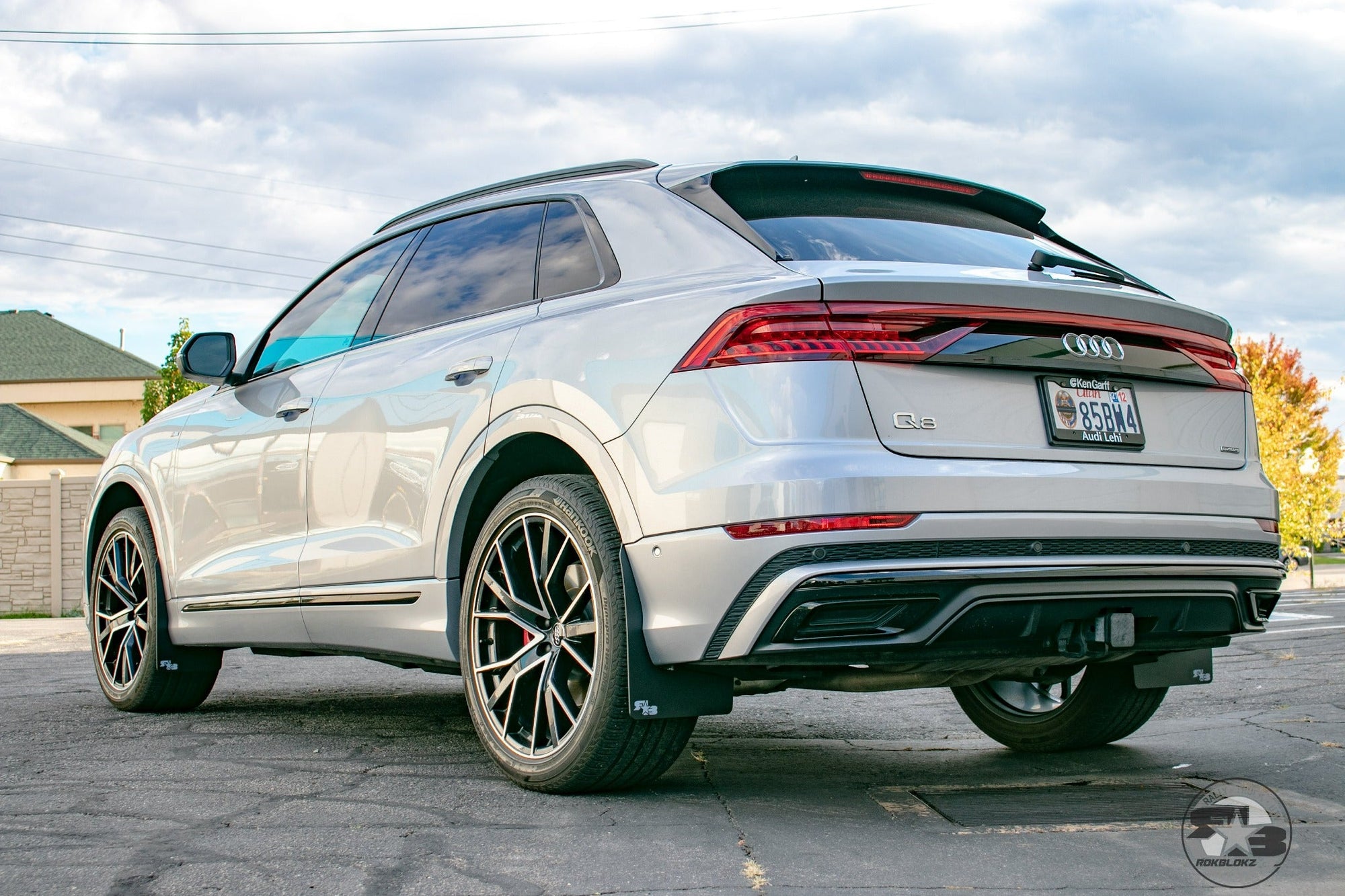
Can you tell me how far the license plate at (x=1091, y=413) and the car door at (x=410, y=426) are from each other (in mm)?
1594

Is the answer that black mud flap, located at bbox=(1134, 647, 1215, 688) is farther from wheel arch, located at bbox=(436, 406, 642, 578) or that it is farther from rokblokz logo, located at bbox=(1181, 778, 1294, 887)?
wheel arch, located at bbox=(436, 406, 642, 578)

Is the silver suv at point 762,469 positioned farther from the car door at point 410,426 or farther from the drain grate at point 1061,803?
the drain grate at point 1061,803

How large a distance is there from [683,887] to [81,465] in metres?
39.7

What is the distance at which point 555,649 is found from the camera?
3.70 metres

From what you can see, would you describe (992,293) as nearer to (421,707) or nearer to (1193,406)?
(1193,406)

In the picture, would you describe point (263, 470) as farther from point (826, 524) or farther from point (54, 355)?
point (54, 355)

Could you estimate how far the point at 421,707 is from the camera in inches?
238

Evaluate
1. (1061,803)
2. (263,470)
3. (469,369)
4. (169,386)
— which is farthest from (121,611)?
(169,386)

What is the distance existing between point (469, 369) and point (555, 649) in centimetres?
97

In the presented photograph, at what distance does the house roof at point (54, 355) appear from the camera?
46125 mm

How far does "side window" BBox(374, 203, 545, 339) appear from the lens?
4.36 m

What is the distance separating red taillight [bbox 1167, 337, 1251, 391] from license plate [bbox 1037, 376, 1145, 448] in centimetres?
29

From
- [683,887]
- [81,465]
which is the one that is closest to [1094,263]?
[683,887]

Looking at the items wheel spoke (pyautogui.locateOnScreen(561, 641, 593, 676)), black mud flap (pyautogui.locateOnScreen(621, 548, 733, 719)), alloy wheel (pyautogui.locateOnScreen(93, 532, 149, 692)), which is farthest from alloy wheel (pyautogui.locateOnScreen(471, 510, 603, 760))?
alloy wheel (pyautogui.locateOnScreen(93, 532, 149, 692))
